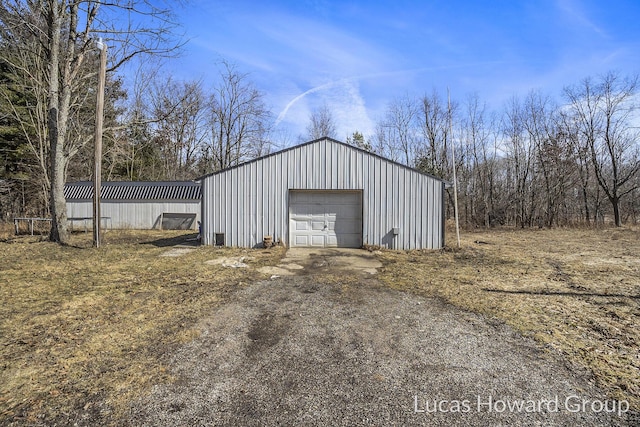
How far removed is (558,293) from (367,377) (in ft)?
14.7

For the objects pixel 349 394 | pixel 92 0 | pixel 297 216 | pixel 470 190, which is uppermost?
pixel 92 0

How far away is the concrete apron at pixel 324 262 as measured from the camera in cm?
697

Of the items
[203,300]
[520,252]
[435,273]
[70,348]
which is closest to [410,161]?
[520,252]

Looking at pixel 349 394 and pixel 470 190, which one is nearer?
pixel 349 394

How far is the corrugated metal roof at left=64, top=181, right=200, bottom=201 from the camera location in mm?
18266

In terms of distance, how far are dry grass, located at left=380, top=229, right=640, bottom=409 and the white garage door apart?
1.69 meters

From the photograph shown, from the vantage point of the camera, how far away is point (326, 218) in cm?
1041

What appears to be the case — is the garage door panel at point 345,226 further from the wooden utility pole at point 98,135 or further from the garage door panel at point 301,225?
the wooden utility pole at point 98,135

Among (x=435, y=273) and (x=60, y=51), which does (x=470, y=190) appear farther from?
(x=60, y=51)

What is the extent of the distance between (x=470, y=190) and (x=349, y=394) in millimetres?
24110

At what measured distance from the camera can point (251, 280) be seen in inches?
238

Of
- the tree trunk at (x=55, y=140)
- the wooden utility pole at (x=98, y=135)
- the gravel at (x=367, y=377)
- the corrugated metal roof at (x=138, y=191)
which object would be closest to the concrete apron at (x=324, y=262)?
the gravel at (x=367, y=377)

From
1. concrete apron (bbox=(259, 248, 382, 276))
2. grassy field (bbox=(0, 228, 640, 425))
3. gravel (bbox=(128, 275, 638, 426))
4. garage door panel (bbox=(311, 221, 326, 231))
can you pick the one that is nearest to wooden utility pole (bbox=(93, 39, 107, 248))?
grassy field (bbox=(0, 228, 640, 425))

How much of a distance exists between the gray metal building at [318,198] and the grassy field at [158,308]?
4.56 ft
